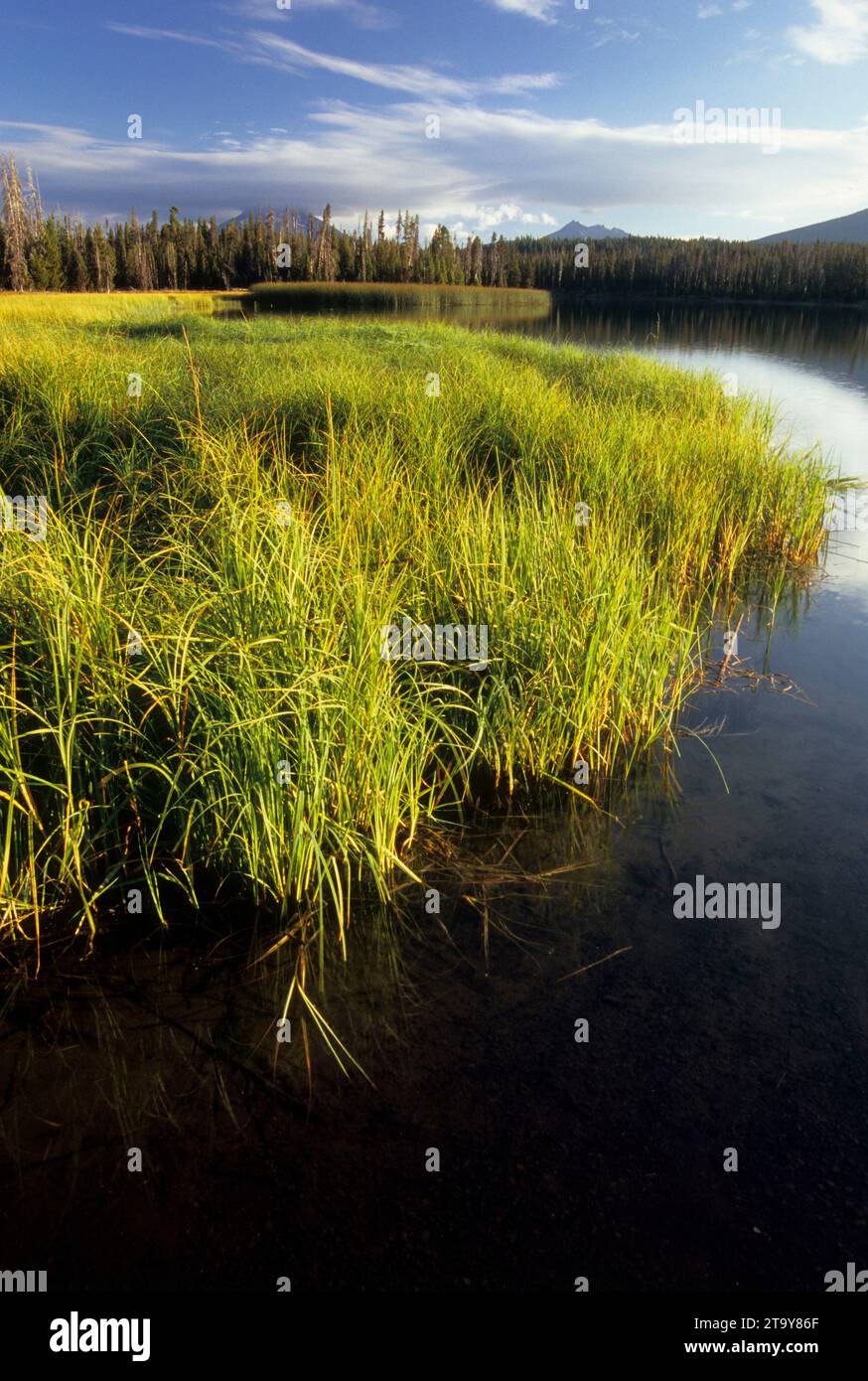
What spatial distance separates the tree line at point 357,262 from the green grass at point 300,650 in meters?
47.8

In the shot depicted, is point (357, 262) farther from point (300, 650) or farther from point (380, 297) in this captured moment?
point (300, 650)

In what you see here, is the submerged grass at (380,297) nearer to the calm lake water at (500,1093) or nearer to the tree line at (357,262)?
the tree line at (357,262)

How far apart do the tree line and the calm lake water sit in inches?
2067

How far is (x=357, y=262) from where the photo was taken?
64562 millimetres

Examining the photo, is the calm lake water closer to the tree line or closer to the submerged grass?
the submerged grass

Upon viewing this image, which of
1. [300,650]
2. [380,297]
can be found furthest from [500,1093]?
[380,297]

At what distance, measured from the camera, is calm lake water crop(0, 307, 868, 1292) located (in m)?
2.23

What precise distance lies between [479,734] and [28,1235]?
2.57 m

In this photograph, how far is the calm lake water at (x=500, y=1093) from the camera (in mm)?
2227

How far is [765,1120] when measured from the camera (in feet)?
8.48

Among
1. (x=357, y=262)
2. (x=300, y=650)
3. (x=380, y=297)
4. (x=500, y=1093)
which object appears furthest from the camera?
(x=357, y=262)

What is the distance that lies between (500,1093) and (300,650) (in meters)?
1.91

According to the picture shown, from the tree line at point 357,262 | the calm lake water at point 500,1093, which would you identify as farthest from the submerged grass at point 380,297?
the calm lake water at point 500,1093

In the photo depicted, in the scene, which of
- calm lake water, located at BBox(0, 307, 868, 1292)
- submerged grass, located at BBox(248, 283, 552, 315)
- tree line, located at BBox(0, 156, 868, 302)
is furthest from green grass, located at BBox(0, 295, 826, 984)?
tree line, located at BBox(0, 156, 868, 302)
